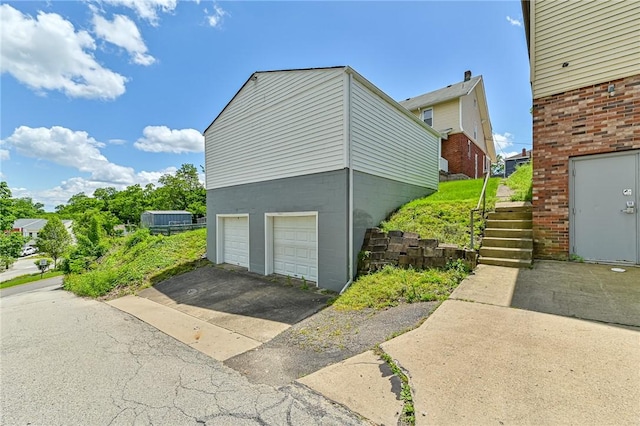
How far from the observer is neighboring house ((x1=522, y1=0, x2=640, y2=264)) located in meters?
5.53

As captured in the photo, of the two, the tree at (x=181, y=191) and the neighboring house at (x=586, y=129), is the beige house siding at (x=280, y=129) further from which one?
the tree at (x=181, y=191)

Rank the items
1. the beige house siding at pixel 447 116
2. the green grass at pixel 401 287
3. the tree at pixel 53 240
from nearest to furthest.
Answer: the green grass at pixel 401 287 < the beige house siding at pixel 447 116 < the tree at pixel 53 240

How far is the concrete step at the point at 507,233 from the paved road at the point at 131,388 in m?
5.80

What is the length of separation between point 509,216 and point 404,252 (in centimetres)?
293

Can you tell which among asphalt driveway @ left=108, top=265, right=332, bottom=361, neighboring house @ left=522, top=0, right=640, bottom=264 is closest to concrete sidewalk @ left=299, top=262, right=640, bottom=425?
neighboring house @ left=522, top=0, right=640, bottom=264

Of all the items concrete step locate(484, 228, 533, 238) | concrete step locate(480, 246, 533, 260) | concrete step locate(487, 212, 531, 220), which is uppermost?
concrete step locate(487, 212, 531, 220)

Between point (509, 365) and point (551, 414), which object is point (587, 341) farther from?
point (551, 414)

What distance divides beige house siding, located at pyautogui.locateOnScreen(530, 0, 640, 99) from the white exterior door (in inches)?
68.3

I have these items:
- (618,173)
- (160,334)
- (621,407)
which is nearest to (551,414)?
(621,407)

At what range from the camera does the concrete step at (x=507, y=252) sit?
19.2 ft

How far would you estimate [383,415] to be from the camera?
2330mm

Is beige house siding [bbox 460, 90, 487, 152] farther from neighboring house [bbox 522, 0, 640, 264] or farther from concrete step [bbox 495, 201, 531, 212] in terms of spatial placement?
neighboring house [bbox 522, 0, 640, 264]

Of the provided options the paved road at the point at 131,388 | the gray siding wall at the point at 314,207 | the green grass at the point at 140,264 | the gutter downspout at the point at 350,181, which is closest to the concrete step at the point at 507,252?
the gutter downspout at the point at 350,181

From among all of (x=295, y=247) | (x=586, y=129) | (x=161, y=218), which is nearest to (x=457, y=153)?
(x=586, y=129)
